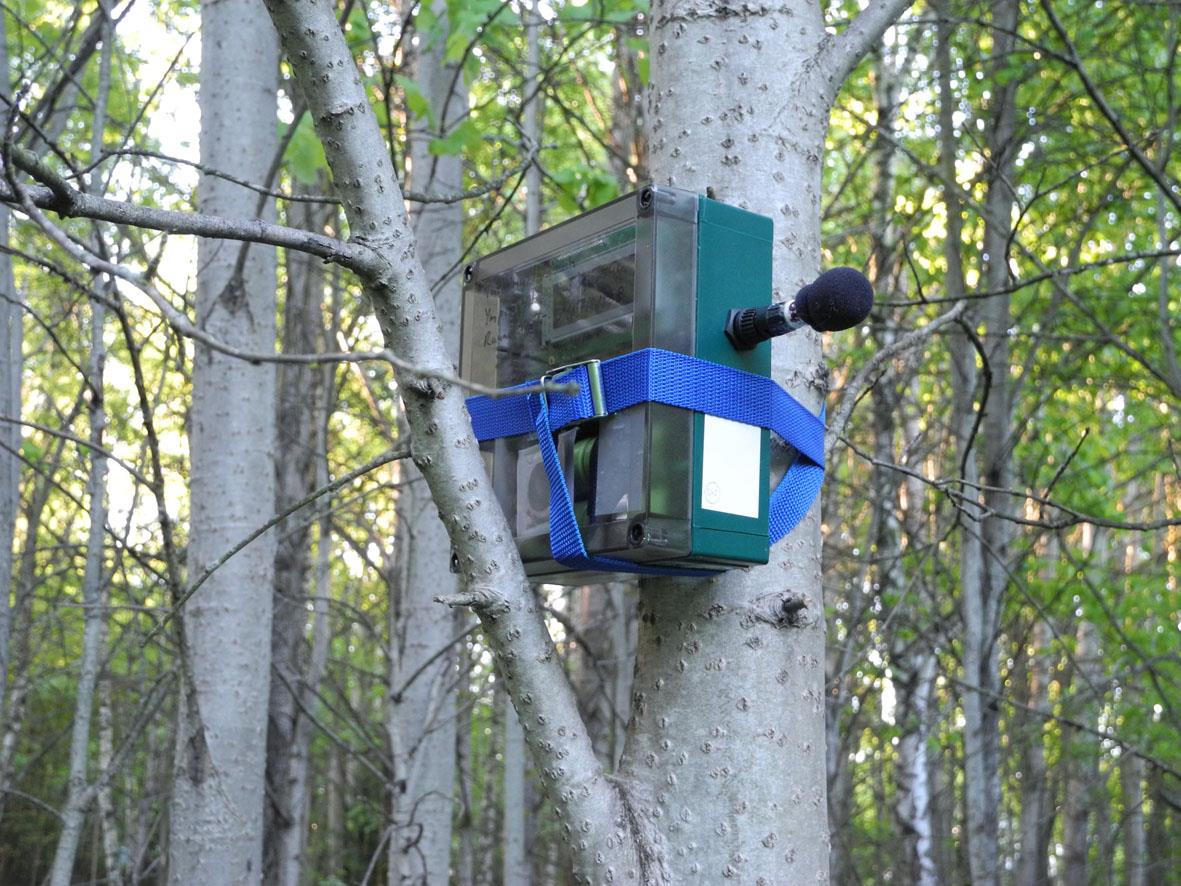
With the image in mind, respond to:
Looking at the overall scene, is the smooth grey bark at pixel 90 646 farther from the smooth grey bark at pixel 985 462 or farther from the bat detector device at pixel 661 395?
the smooth grey bark at pixel 985 462

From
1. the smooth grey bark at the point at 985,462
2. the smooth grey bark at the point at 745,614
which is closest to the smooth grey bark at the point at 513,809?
the smooth grey bark at the point at 985,462

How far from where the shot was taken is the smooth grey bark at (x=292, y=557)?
6.34 m

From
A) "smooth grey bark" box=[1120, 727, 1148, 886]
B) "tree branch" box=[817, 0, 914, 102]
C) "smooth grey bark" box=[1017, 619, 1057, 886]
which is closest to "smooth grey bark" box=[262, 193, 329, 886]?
"smooth grey bark" box=[1017, 619, 1057, 886]

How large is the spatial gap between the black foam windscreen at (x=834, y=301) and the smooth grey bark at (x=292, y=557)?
15.5ft

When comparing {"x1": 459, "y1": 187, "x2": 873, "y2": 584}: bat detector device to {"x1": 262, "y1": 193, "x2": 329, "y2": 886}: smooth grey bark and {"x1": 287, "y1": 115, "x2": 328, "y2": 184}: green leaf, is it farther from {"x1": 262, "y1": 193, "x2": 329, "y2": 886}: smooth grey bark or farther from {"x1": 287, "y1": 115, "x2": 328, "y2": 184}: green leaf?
{"x1": 262, "y1": 193, "x2": 329, "y2": 886}: smooth grey bark

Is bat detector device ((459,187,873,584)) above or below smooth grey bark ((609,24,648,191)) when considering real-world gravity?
below

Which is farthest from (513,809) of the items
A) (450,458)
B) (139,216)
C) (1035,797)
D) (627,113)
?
(1035,797)

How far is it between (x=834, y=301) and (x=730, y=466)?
0.23 m

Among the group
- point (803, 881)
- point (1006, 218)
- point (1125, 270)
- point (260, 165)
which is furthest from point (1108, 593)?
point (803, 881)

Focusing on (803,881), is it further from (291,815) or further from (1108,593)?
(1108,593)

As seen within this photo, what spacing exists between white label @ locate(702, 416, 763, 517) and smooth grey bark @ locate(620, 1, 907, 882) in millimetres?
179

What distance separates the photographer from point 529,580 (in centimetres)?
162

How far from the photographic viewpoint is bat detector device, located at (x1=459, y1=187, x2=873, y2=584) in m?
1.44

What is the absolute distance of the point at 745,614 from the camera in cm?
164
